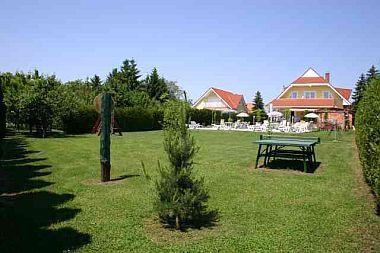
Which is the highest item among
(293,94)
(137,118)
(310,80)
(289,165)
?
(310,80)

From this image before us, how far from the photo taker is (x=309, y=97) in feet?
157

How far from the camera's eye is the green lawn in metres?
4.73

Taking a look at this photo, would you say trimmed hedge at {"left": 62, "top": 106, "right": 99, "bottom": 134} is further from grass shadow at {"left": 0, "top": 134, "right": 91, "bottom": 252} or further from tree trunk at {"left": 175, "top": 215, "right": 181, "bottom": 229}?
tree trunk at {"left": 175, "top": 215, "right": 181, "bottom": 229}

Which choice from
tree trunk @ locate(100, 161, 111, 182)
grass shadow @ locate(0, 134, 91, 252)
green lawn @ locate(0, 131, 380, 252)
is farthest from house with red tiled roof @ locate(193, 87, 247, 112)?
grass shadow @ locate(0, 134, 91, 252)

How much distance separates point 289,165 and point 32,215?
853 centimetres

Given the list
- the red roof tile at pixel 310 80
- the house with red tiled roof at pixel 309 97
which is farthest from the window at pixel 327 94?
the red roof tile at pixel 310 80

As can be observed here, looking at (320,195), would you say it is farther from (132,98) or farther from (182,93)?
(132,98)

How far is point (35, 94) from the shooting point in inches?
846

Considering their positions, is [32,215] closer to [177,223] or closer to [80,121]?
[177,223]

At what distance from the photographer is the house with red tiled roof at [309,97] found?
152ft

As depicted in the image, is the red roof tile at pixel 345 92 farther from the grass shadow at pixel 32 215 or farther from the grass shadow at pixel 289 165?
the grass shadow at pixel 32 215

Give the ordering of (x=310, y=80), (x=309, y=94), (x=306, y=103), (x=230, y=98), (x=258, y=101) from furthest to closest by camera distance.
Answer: (x=258, y=101)
(x=230, y=98)
(x=310, y=80)
(x=309, y=94)
(x=306, y=103)

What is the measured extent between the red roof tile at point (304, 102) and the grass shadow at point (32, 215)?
137 ft

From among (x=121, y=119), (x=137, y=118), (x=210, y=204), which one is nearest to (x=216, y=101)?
(x=137, y=118)
